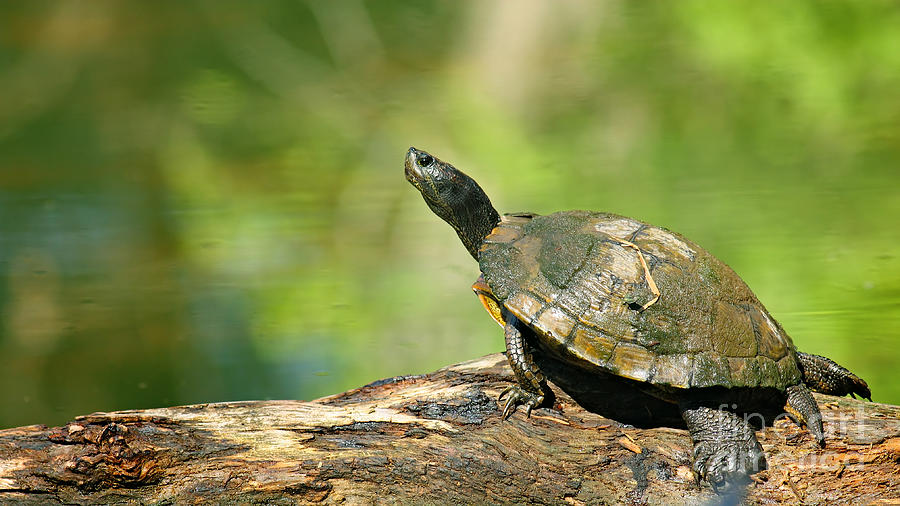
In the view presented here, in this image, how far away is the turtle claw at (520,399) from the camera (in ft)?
5.74

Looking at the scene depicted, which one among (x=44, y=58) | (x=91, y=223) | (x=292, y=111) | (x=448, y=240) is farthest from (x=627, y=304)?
(x=44, y=58)

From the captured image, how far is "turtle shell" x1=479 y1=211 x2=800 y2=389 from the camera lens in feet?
5.28

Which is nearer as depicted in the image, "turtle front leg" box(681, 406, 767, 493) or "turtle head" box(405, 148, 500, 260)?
"turtle front leg" box(681, 406, 767, 493)

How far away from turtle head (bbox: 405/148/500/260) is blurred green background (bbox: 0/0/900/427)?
1.27 m

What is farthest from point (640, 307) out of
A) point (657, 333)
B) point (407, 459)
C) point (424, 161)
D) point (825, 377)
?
point (424, 161)

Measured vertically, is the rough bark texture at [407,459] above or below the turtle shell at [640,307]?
below

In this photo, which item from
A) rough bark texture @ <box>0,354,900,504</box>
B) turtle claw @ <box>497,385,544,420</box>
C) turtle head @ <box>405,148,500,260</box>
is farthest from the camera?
turtle head @ <box>405,148,500,260</box>

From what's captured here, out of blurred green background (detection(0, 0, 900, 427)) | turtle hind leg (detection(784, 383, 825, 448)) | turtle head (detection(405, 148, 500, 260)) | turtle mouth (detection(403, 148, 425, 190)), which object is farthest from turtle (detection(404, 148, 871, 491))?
blurred green background (detection(0, 0, 900, 427))

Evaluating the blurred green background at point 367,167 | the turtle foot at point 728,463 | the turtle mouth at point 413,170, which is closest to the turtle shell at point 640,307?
the turtle foot at point 728,463

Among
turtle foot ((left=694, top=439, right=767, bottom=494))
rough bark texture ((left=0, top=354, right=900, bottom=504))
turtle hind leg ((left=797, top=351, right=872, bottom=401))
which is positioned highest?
turtle hind leg ((left=797, top=351, right=872, bottom=401))

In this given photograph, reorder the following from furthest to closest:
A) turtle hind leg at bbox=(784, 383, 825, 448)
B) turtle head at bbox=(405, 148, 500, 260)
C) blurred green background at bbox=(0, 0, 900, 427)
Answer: blurred green background at bbox=(0, 0, 900, 427), turtle head at bbox=(405, 148, 500, 260), turtle hind leg at bbox=(784, 383, 825, 448)

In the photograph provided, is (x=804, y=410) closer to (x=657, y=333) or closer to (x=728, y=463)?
(x=728, y=463)

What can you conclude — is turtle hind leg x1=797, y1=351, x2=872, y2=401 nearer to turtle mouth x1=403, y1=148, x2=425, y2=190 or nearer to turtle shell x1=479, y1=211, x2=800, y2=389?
turtle shell x1=479, y1=211, x2=800, y2=389

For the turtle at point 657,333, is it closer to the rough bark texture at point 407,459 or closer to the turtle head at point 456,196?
the rough bark texture at point 407,459
